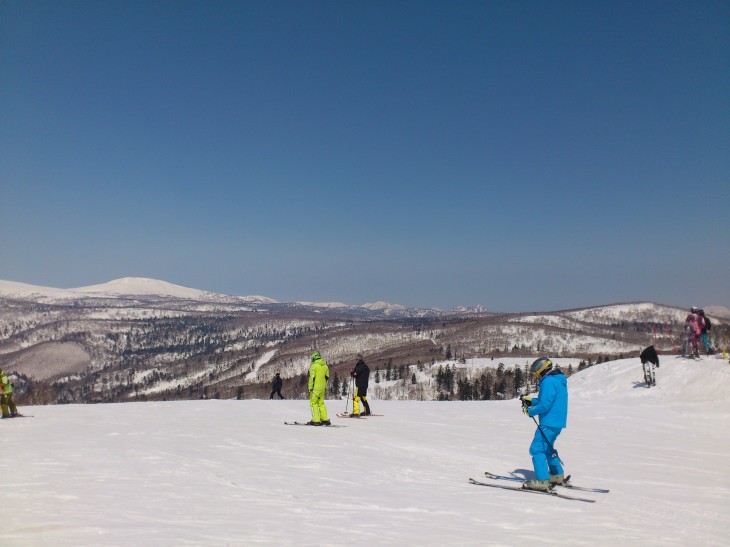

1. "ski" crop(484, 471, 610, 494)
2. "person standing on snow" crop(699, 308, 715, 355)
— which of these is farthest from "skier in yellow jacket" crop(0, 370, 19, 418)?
"person standing on snow" crop(699, 308, 715, 355)

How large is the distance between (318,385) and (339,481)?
795 cm

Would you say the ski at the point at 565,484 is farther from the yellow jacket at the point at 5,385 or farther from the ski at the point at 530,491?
the yellow jacket at the point at 5,385

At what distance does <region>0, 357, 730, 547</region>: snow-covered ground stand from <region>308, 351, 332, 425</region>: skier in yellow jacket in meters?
0.92

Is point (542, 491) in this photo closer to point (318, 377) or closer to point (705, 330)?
point (318, 377)

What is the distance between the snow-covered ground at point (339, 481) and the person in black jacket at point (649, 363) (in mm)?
5834

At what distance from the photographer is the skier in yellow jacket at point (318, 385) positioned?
688 inches

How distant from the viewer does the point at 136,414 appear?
68.0 feet

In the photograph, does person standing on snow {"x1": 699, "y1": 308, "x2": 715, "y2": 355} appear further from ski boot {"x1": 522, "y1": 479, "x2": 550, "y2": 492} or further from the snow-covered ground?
ski boot {"x1": 522, "y1": 479, "x2": 550, "y2": 492}

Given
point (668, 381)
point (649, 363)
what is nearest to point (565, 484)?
point (668, 381)

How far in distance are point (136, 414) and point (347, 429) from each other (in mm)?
9133

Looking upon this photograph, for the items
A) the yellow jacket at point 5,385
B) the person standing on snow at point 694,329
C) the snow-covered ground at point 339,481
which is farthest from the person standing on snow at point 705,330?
the yellow jacket at point 5,385

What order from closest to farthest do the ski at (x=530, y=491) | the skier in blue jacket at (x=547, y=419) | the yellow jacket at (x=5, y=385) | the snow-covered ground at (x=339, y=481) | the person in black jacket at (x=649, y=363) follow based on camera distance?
the snow-covered ground at (x=339, y=481) < the ski at (x=530, y=491) < the skier in blue jacket at (x=547, y=419) < the yellow jacket at (x=5, y=385) < the person in black jacket at (x=649, y=363)

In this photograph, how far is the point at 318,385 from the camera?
17500 mm

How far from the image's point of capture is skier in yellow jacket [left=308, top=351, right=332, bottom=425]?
17.5 meters
